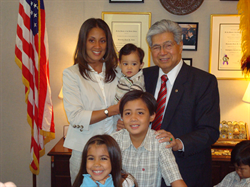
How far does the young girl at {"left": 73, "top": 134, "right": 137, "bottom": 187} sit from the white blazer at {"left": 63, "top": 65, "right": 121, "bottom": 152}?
43 centimetres

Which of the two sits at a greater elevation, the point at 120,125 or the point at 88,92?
the point at 88,92

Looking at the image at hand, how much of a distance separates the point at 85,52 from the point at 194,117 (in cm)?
103

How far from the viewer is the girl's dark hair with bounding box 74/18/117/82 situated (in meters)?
2.13

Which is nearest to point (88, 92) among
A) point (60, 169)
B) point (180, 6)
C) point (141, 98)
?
point (141, 98)

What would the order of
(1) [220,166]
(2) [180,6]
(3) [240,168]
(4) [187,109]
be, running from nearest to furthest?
1. (4) [187,109]
2. (3) [240,168]
3. (1) [220,166]
4. (2) [180,6]

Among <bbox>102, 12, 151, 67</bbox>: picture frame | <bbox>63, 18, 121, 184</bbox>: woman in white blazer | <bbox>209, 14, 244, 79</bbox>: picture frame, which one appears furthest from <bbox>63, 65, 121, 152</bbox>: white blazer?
<bbox>209, 14, 244, 79</bbox>: picture frame

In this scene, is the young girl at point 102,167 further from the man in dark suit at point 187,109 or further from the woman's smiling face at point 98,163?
the man in dark suit at point 187,109

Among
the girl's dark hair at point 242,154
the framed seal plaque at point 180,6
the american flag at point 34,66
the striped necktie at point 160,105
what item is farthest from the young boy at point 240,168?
the american flag at point 34,66

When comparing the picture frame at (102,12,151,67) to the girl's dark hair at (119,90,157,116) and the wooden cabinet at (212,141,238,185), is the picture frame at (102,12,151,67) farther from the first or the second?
the girl's dark hair at (119,90,157,116)

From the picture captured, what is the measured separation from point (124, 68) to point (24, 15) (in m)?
1.58

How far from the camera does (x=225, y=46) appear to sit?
3.54 metres

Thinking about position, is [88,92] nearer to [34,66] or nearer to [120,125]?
[120,125]

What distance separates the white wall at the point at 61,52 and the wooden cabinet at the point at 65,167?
0.68 metres

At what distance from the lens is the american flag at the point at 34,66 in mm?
3059
